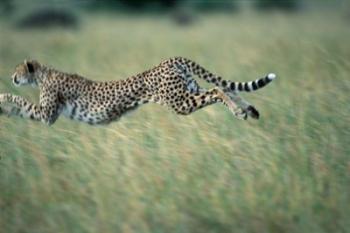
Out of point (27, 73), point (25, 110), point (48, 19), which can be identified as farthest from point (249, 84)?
point (48, 19)

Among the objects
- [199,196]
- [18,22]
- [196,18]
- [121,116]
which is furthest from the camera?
[196,18]

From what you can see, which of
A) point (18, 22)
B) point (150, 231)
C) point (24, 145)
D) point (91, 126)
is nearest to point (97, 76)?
point (91, 126)

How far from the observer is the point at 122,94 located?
7.16 m

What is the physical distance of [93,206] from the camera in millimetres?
5539

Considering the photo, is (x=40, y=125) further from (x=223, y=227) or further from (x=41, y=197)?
(x=223, y=227)

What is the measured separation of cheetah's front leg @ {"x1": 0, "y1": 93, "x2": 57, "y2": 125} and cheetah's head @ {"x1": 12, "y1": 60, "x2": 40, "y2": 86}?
315mm

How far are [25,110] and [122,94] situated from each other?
2.40 feet

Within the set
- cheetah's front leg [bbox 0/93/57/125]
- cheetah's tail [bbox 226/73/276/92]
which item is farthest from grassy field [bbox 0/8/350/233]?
cheetah's tail [bbox 226/73/276/92]

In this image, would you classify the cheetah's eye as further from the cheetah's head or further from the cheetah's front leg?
the cheetah's front leg

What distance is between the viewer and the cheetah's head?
7.52 metres

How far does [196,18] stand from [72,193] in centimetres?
1654

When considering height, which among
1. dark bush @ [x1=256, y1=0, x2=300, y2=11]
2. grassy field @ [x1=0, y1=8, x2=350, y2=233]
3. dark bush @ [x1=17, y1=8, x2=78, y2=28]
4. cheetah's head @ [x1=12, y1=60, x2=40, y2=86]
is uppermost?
dark bush @ [x1=256, y1=0, x2=300, y2=11]

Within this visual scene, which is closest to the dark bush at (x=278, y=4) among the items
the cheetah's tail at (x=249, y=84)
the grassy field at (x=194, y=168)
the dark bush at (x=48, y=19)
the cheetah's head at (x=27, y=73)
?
the dark bush at (x=48, y=19)

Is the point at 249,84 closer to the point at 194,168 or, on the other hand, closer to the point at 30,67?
the point at 194,168
